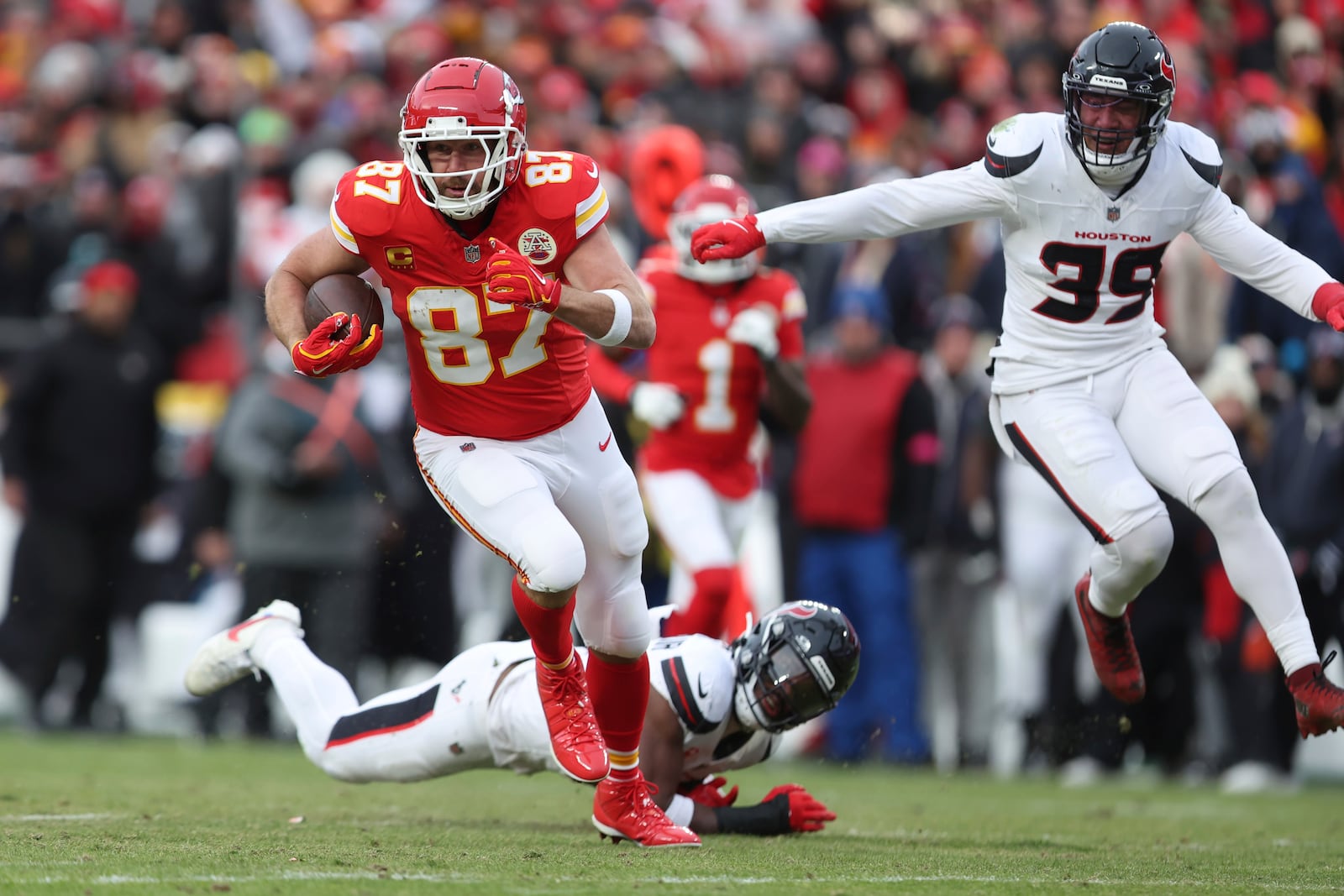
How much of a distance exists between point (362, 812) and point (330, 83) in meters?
8.06

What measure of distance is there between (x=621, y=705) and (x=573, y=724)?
0.16m

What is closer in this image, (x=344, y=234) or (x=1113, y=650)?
(x=344, y=234)

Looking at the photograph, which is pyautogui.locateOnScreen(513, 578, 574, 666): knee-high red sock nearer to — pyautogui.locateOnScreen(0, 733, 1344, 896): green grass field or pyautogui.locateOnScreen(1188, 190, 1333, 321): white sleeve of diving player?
pyautogui.locateOnScreen(0, 733, 1344, 896): green grass field

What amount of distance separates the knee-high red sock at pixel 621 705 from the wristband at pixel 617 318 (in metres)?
1.04

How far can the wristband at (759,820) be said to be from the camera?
6.47 metres

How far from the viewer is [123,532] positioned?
38.1 ft

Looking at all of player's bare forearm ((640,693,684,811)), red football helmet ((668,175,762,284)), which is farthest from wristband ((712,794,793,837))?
red football helmet ((668,175,762,284))

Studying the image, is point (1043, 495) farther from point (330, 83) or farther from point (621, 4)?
point (621, 4)

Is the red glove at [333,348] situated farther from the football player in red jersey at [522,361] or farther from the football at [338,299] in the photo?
the football at [338,299]

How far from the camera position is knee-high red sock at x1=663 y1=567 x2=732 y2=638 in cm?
857

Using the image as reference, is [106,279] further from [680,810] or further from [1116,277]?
[1116,277]

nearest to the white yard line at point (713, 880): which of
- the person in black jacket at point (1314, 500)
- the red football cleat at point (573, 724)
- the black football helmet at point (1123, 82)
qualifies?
the red football cleat at point (573, 724)

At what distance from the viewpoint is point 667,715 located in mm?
6273

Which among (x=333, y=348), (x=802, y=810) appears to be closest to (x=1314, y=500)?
(x=802, y=810)
